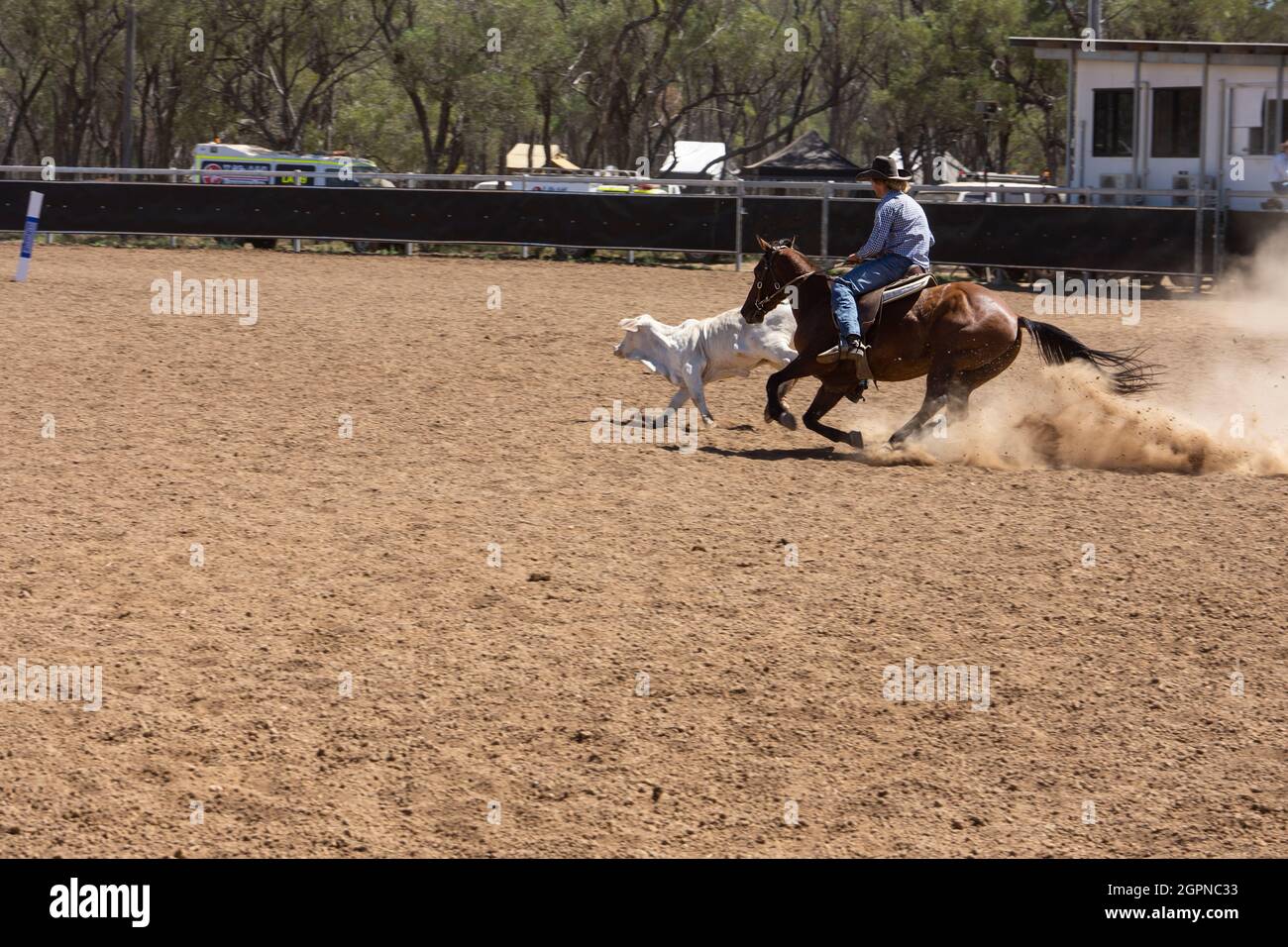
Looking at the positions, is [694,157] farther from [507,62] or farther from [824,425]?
[824,425]

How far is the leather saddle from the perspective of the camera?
10.2 metres

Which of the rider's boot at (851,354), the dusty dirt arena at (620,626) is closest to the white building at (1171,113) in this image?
the dusty dirt arena at (620,626)

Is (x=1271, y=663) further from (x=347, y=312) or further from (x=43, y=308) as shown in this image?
(x=43, y=308)

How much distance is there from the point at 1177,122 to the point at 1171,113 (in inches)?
8.7

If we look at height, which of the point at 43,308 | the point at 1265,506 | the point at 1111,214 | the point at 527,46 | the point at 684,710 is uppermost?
the point at 527,46

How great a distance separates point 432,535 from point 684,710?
264cm

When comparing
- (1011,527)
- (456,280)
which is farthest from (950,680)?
(456,280)

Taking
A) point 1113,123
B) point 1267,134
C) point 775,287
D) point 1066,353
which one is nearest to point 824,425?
point 775,287

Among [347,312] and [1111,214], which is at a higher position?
[1111,214]

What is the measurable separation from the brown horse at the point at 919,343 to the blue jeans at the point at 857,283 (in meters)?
0.18

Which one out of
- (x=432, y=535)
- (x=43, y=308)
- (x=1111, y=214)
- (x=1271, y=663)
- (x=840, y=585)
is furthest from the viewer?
(x=1111, y=214)

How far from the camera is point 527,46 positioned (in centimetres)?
4622

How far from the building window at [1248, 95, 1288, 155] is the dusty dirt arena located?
563 inches

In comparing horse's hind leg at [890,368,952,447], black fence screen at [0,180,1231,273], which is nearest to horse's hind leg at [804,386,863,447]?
horse's hind leg at [890,368,952,447]
